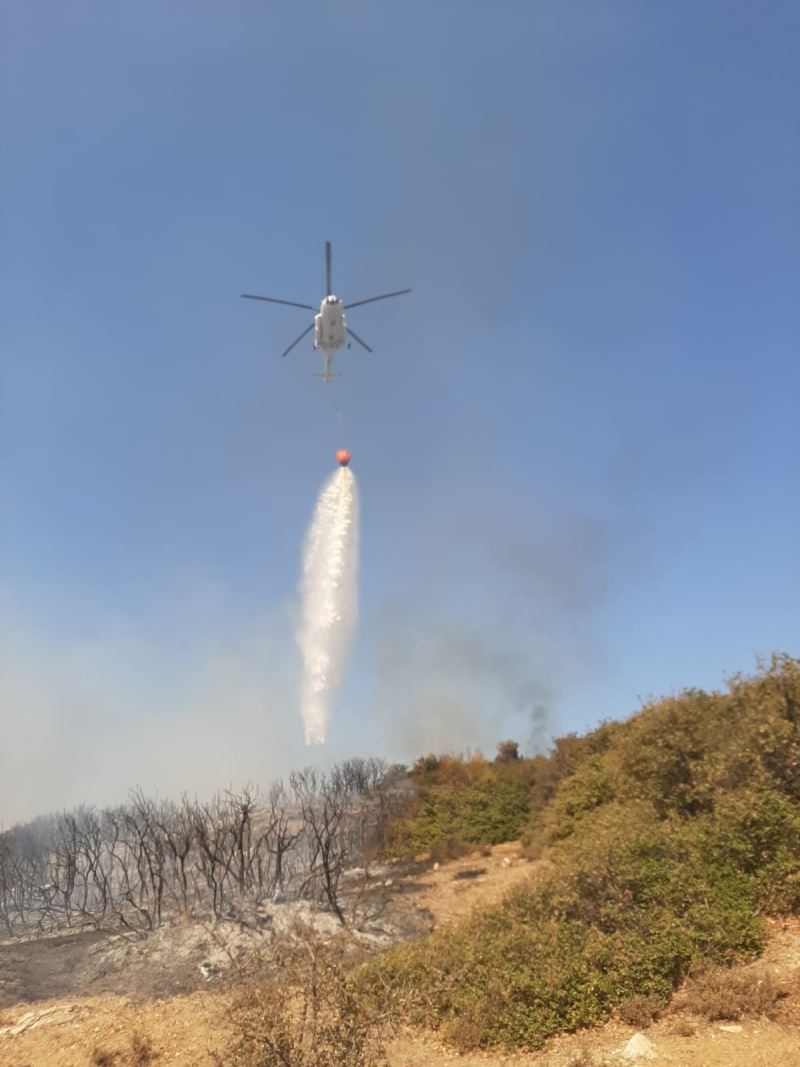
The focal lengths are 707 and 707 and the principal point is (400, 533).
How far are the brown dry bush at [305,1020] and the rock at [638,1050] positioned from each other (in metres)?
3.45

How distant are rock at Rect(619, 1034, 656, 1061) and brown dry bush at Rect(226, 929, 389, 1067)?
3.45 metres

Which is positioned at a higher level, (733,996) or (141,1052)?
(733,996)

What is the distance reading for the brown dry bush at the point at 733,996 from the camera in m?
9.99

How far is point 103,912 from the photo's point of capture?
28.0 metres

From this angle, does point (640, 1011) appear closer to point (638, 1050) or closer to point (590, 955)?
point (638, 1050)

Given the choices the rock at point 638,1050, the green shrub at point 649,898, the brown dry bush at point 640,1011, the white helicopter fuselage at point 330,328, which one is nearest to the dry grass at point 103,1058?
the green shrub at point 649,898

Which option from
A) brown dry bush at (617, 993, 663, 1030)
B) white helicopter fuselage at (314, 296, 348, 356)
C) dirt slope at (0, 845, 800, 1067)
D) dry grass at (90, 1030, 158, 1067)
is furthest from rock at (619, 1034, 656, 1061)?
white helicopter fuselage at (314, 296, 348, 356)

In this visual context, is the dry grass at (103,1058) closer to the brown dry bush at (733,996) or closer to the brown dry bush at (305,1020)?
the brown dry bush at (305,1020)

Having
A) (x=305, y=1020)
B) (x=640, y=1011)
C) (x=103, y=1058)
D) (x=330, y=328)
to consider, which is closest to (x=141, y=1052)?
(x=103, y=1058)

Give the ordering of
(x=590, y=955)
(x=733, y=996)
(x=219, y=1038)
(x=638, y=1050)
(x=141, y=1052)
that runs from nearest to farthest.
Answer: (x=638, y=1050)
(x=733, y=996)
(x=590, y=955)
(x=141, y=1052)
(x=219, y=1038)

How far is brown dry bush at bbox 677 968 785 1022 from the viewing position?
32.8ft

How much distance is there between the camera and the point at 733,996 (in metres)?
10.2

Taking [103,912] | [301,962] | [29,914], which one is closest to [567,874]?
[301,962]

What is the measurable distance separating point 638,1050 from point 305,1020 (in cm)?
466
